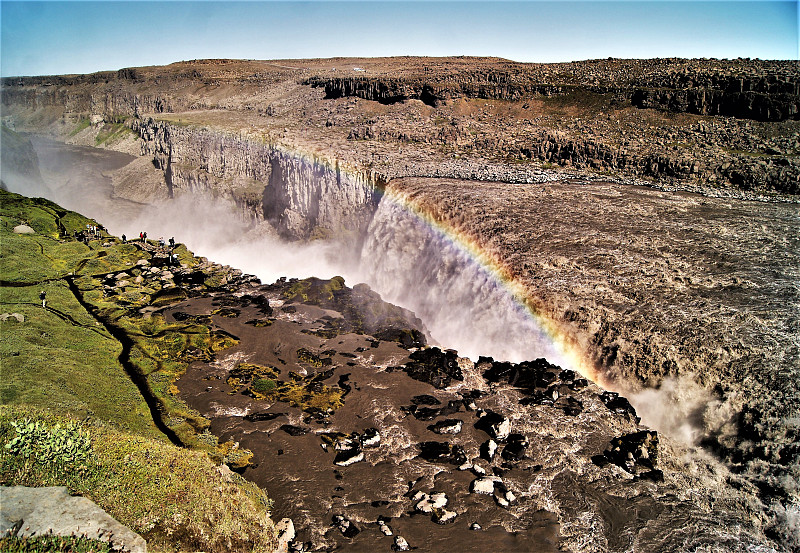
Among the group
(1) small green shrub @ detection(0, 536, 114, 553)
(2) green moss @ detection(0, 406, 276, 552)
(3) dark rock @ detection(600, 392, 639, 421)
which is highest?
(1) small green shrub @ detection(0, 536, 114, 553)

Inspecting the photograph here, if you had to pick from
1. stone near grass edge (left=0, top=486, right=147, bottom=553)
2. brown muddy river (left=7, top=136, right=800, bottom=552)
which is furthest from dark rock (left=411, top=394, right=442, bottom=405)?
stone near grass edge (left=0, top=486, right=147, bottom=553)

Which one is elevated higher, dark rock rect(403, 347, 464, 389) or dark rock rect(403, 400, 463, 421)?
dark rock rect(403, 347, 464, 389)

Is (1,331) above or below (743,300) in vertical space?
below

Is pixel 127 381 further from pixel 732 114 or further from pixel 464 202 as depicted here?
pixel 732 114

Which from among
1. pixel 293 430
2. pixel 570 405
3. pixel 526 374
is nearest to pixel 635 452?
pixel 570 405

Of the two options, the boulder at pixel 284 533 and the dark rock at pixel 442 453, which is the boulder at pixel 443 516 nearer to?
the dark rock at pixel 442 453

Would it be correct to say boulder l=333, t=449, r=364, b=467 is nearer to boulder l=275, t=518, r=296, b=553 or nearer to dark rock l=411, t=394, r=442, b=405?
boulder l=275, t=518, r=296, b=553

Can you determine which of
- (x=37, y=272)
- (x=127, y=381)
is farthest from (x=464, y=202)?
(x=37, y=272)

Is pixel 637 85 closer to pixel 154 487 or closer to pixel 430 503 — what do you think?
pixel 430 503
